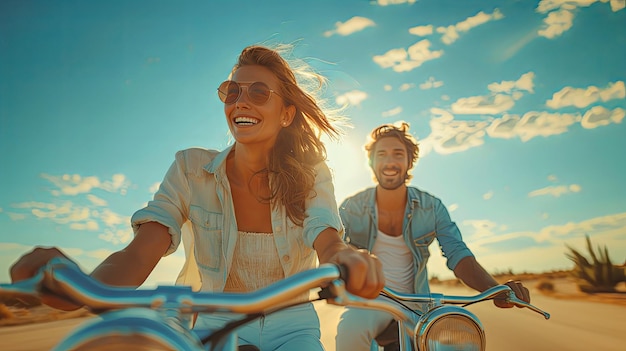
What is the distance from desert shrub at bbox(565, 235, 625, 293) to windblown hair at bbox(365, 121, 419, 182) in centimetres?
785

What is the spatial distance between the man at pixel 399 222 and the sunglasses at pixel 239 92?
2.05 meters

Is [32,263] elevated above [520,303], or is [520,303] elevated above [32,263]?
[32,263]

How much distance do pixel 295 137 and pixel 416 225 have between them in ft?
6.65

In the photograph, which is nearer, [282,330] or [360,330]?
[282,330]

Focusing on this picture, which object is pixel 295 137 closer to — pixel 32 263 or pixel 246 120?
pixel 246 120

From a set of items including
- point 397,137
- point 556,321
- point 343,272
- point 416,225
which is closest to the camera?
point 343,272

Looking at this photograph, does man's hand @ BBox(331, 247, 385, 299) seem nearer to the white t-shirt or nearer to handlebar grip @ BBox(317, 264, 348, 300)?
handlebar grip @ BBox(317, 264, 348, 300)

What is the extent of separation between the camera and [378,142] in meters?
5.34

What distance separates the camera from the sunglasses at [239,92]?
2664 mm

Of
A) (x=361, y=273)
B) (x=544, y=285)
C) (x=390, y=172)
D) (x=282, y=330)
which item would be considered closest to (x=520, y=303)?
(x=282, y=330)

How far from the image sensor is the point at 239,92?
267 cm

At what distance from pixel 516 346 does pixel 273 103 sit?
5.77 m

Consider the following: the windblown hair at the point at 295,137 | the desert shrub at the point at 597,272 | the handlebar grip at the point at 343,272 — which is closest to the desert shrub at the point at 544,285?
the desert shrub at the point at 597,272

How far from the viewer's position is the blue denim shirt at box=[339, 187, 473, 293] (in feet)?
14.5
